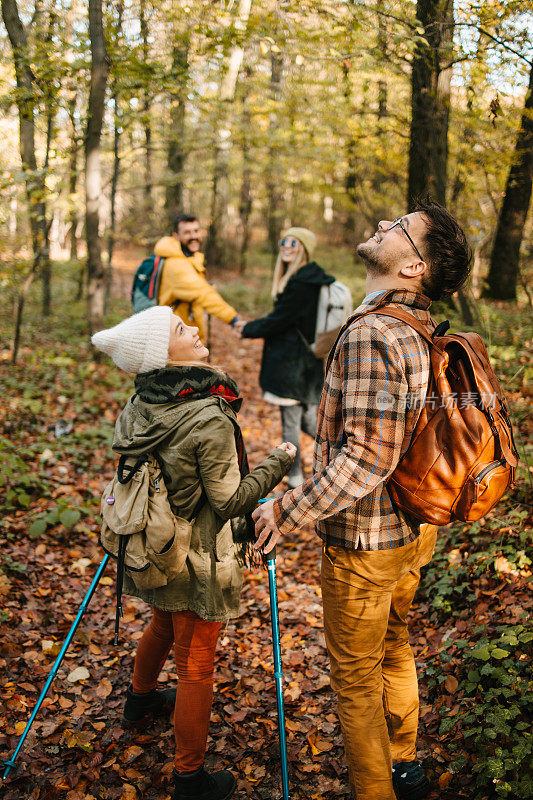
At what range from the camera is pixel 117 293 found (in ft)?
51.9

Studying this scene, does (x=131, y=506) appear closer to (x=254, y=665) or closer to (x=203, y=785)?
(x=203, y=785)

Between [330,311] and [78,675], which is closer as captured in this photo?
[78,675]

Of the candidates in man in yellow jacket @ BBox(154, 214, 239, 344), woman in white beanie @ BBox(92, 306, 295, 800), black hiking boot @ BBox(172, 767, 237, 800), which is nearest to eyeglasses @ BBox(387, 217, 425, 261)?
woman in white beanie @ BBox(92, 306, 295, 800)

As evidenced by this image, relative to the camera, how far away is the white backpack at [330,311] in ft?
16.1

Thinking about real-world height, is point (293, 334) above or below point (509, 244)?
below

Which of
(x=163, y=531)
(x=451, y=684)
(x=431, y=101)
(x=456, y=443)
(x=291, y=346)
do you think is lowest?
(x=451, y=684)

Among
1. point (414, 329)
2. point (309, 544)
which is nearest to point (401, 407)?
point (414, 329)

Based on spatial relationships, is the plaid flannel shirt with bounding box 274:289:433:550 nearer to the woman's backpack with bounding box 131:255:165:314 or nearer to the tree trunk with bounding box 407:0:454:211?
the tree trunk with bounding box 407:0:454:211

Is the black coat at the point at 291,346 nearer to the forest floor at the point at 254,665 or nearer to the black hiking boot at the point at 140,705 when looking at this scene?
the forest floor at the point at 254,665

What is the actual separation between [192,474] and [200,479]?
0.19 feet

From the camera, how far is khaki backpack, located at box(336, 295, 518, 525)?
6.03 ft

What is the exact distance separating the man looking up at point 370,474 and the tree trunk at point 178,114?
7180 mm

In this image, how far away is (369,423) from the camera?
1.93m

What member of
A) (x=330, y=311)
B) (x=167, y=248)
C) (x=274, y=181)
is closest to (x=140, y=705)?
(x=330, y=311)
